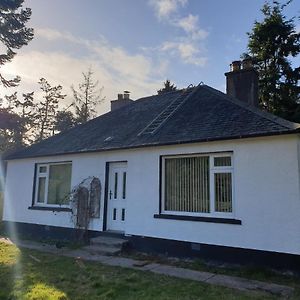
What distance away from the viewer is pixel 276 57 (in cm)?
2444

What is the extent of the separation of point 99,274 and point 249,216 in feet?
12.7

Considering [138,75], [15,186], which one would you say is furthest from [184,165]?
[15,186]

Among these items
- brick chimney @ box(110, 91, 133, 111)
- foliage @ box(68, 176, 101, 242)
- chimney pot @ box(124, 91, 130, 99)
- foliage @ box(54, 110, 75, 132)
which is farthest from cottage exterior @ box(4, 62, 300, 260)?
foliage @ box(54, 110, 75, 132)

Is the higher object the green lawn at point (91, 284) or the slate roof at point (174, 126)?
the slate roof at point (174, 126)

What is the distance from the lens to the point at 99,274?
740 centimetres

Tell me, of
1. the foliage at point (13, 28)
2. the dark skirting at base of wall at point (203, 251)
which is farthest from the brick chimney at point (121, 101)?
the foliage at point (13, 28)

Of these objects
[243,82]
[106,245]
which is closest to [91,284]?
[106,245]

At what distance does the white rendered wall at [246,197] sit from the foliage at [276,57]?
14809 millimetres

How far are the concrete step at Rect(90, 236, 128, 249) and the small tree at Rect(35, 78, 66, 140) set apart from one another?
1381 inches

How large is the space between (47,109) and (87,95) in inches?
388

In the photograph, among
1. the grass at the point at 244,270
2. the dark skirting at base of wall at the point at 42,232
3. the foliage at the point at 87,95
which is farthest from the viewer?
the foliage at the point at 87,95

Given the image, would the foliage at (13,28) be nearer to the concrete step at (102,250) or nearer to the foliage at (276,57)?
the foliage at (276,57)

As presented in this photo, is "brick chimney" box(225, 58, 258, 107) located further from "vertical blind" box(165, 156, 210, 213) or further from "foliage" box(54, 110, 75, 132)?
"foliage" box(54, 110, 75, 132)

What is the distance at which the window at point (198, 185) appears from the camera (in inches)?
346
